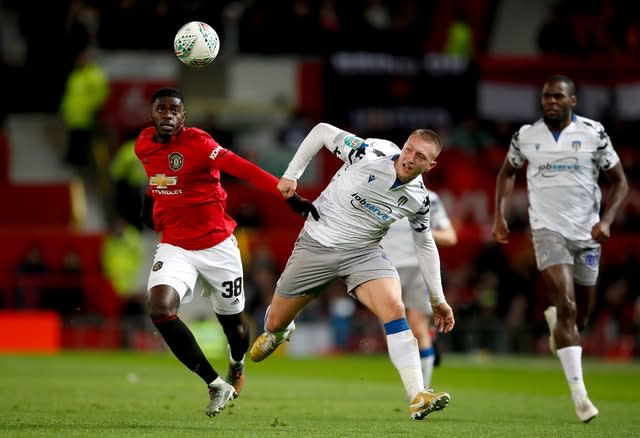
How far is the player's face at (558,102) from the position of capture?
11406 millimetres

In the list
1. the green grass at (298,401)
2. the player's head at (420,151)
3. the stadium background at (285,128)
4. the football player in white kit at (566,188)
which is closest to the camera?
the green grass at (298,401)

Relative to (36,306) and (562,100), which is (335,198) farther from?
(36,306)

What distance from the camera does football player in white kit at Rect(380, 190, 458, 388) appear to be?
1304 cm

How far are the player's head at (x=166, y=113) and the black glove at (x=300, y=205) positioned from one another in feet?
3.73

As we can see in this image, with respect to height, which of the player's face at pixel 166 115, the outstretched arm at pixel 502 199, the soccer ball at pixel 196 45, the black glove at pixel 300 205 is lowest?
the outstretched arm at pixel 502 199

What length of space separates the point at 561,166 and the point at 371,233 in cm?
221

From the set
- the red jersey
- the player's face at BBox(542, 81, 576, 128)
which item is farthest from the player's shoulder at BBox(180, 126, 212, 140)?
the player's face at BBox(542, 81, 576, 128)

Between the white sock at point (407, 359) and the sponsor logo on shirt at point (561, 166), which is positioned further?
the sponsor logo on shirt at point (561, 166)

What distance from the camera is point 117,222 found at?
78.8 ft

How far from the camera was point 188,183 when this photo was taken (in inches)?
404

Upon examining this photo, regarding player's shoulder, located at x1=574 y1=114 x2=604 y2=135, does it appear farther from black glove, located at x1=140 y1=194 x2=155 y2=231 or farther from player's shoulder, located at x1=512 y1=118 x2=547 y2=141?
black glove, located at x1=140 y1=194 x2=155 y2=231

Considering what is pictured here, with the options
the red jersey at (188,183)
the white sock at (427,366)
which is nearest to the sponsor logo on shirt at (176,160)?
the red jersey at (188,183)

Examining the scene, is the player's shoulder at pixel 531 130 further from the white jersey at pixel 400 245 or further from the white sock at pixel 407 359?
the white sock at pixel 407 359

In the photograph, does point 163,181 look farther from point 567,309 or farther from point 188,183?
point 567,309
